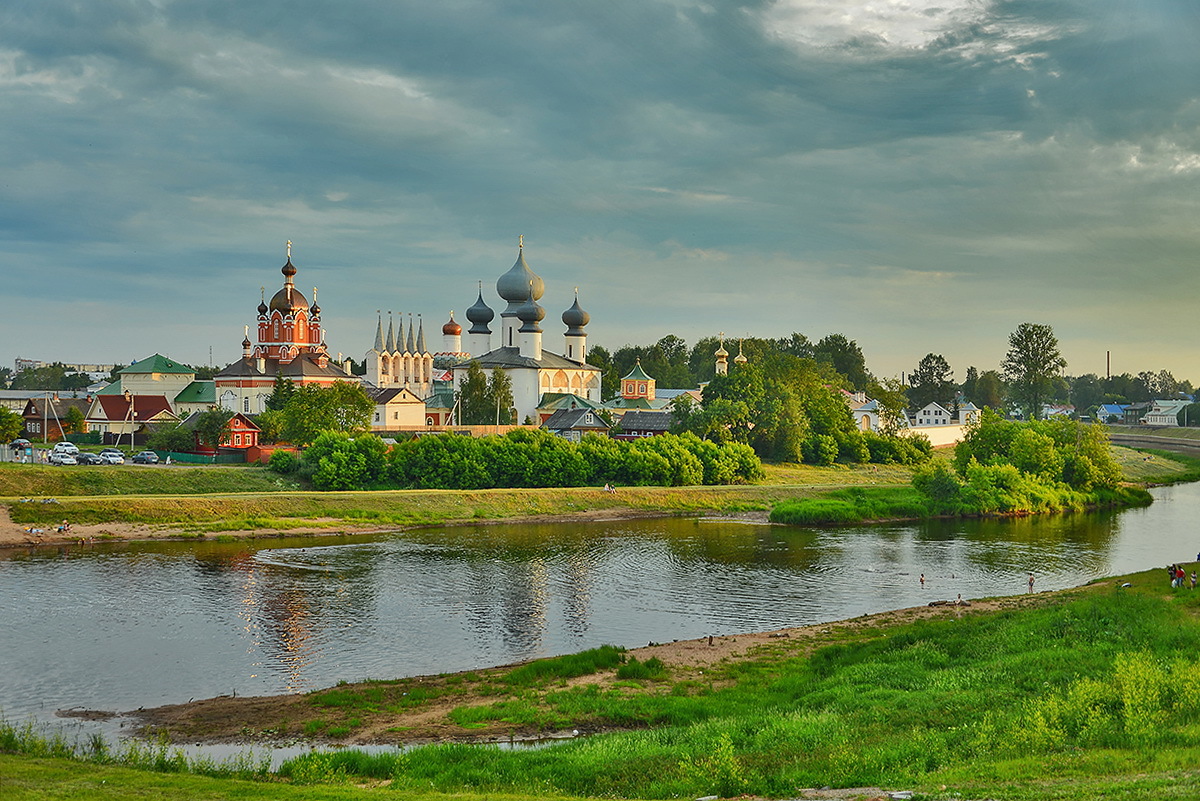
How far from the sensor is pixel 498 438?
63.4m

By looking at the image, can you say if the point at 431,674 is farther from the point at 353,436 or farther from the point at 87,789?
the point at 353,436

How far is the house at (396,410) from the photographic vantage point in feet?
261

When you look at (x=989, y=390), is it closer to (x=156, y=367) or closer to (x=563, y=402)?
(x=563, y=402)

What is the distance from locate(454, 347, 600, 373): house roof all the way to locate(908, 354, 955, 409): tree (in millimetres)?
57547

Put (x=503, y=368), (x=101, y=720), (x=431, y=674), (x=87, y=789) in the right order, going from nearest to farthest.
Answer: (x=87, y=789) < (x=101, y=720) < (x=431, y=674) < (x=503, y=368)

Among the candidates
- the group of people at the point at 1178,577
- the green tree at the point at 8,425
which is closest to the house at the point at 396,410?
the green tree at the point at 8,425

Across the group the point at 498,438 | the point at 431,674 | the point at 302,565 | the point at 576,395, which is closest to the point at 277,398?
the point at 498,438

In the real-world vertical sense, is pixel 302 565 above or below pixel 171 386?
below

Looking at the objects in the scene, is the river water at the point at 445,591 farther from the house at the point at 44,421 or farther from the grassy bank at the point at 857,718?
the house at the point at 44,421

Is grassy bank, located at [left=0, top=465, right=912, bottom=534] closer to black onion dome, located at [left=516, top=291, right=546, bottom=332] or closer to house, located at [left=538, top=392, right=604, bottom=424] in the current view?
house, located at [left=538, top=392, right=604, bottom=424]

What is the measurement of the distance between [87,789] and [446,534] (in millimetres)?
35135

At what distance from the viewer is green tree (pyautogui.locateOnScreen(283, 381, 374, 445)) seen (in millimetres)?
64625

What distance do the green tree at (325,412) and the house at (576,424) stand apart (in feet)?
53.6

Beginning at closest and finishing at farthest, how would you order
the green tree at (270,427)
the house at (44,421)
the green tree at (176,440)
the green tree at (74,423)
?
the green tree at (176,440) → the green tree at (270,427) → the house at (44,421) → the green tree at (74,423)
